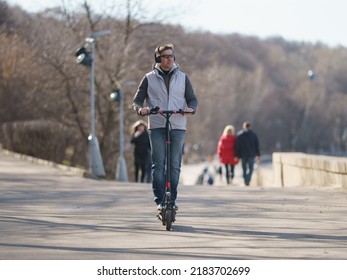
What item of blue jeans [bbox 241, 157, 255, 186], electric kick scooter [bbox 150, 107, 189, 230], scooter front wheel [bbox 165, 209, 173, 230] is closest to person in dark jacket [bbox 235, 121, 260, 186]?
blue jeans [bbox 241, 157, 255, 186]

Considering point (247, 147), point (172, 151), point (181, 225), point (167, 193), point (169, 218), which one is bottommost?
point (181, 225)

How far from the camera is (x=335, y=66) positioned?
19988 cm

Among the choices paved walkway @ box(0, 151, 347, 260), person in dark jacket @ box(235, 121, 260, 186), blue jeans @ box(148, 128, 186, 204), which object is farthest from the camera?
person in dark jacket @ box(235, 121, 260, 186)

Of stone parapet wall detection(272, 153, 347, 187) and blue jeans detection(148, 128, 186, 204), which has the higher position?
blue jeans detection(148, 128, 186, 204)

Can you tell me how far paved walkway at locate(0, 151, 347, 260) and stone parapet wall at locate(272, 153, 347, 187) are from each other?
1293mm

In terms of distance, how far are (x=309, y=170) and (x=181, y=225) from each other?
1050 centimetres

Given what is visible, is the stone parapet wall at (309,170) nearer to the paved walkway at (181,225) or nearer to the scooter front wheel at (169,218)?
the paved walkway at (181,225)

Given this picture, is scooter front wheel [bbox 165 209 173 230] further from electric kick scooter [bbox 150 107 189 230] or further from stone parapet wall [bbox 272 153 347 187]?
stone parapet wall [bbox 272 153 347 187]

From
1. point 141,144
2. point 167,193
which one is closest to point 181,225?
point 167,193

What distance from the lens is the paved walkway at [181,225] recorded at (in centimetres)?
885

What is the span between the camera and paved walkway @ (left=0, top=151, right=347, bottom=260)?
8852 millimetres

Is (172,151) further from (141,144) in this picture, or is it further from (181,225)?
(141,144)

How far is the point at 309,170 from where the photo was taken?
2131 cm

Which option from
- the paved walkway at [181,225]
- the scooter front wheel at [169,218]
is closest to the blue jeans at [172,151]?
the scooter front wheel at [169,218]
